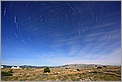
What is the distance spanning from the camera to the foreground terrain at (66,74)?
15.5 feet

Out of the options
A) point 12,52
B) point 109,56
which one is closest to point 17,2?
point 12,52

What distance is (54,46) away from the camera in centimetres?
484

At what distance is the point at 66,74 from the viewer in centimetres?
480

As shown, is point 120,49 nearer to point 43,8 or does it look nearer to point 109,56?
point 109,56

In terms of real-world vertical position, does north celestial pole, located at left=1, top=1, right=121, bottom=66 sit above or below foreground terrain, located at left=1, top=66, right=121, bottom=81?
above

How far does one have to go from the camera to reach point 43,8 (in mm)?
4781

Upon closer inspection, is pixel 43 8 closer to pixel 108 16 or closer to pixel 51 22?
pixel 51 22

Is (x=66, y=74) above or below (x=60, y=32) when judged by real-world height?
below

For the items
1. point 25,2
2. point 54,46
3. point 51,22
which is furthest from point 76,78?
point 25,2

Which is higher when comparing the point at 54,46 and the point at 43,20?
the point at 43,20

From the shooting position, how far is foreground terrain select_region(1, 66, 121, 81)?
4719 millimetres

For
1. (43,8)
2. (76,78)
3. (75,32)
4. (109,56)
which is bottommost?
(76,78)

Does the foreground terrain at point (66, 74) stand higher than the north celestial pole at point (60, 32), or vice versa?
the north celestial pole at point (60, 32)

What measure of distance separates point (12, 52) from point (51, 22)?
2.85 ft
